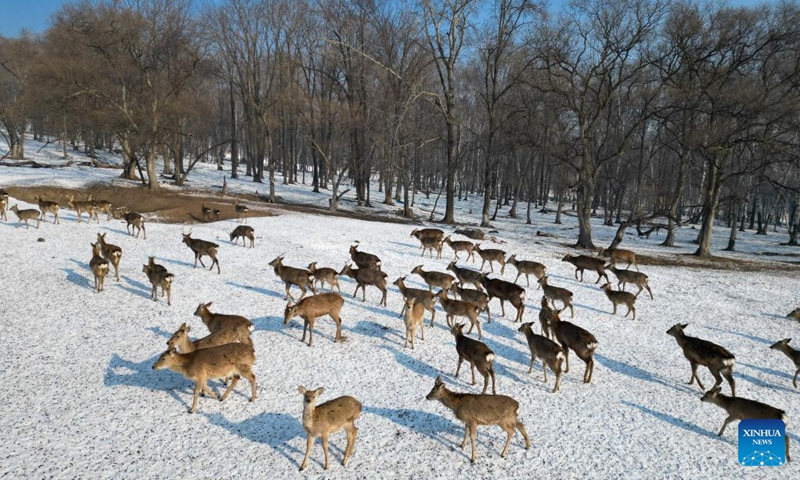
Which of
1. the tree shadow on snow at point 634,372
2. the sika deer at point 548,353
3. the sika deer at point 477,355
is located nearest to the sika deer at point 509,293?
the tree shadow on snow at point 634,372

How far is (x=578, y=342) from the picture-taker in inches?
389

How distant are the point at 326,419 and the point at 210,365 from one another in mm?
2661

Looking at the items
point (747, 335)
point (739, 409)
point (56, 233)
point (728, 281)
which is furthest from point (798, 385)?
point (56, 233)

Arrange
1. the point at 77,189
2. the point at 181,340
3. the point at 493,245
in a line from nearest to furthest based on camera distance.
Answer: the point at 181,340
the point at 493,245
the point at 77,189

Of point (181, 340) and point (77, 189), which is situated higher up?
point (77, 189)

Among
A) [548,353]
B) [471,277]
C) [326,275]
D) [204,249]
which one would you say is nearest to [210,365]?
[326,275]

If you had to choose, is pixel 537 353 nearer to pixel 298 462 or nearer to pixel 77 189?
pixel 298 462

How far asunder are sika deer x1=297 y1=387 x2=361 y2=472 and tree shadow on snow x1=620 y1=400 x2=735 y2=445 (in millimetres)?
5884

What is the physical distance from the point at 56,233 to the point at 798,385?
2618 centimetres

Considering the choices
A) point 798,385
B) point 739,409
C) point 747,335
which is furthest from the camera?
point 747,335

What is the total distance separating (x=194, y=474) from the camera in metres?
6.23

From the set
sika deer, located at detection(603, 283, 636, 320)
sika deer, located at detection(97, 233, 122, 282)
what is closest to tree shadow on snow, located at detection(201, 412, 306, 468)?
sika deer, located at detection(97, 233, 122, 282)

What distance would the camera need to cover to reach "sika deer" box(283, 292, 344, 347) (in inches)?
412

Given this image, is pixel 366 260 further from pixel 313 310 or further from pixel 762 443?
pixel 762 443
